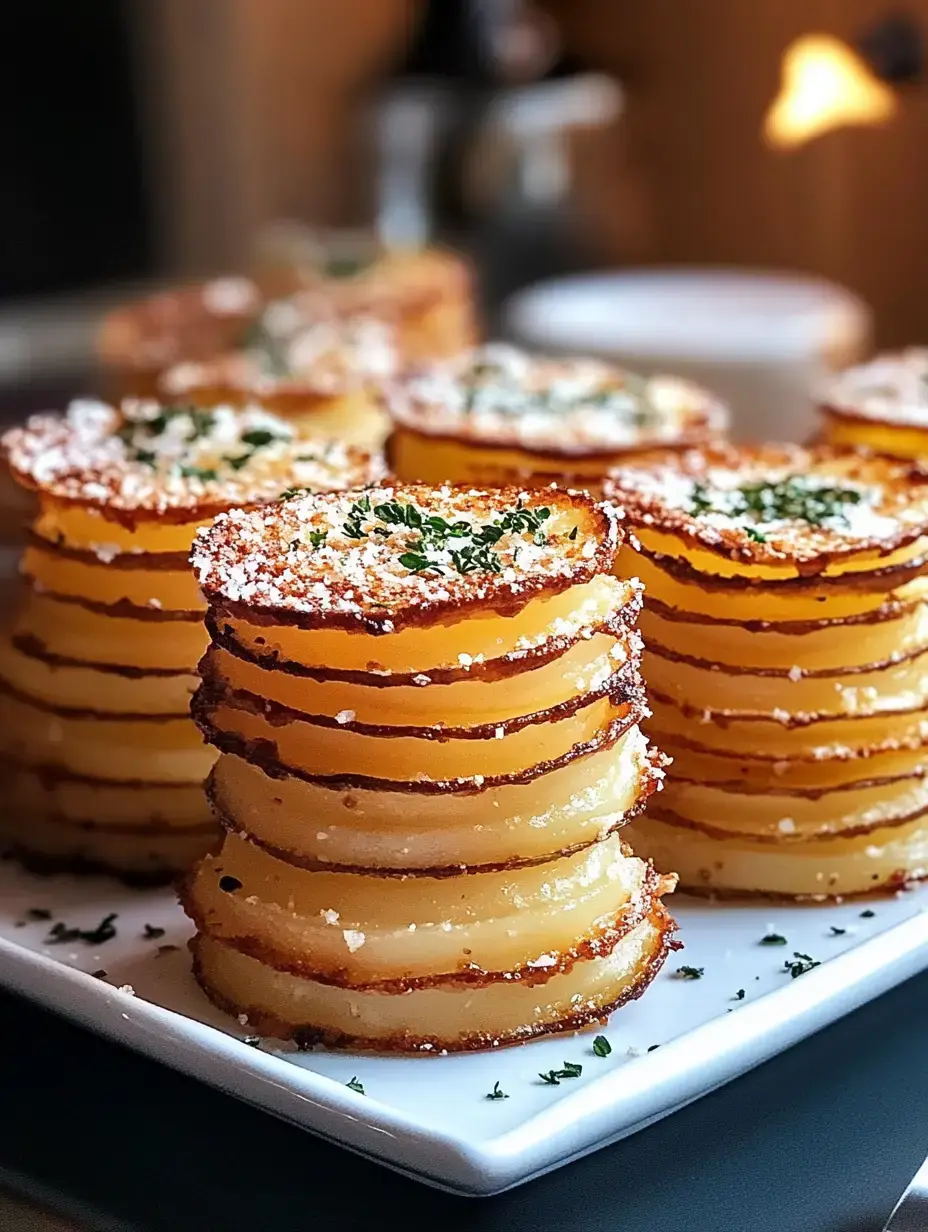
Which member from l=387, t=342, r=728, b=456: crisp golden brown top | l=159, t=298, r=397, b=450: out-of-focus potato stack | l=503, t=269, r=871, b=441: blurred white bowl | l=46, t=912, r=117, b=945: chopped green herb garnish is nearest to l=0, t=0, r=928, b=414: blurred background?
l=503, t=269, r=871, b=441: blurred white bowl

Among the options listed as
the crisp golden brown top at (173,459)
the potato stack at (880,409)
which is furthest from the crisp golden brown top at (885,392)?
the crisp golden brown top at (173,459)

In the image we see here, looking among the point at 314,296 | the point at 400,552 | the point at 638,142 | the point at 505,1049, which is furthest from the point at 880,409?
the point at 638,142

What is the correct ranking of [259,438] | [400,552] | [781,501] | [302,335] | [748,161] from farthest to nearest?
[748,161], [302,335], [259,438], [781,501], [400,552]

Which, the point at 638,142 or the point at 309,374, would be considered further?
the point at 638,142

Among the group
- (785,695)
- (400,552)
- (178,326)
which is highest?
(400,552)

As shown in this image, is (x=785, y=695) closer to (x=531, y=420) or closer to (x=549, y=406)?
(x=531, y=420)

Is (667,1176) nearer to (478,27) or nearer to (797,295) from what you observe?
(797,295)

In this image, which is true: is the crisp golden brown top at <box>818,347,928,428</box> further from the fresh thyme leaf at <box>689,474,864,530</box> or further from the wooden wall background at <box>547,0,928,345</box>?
the wooden wall background at <box>547,0,928,345</box>
